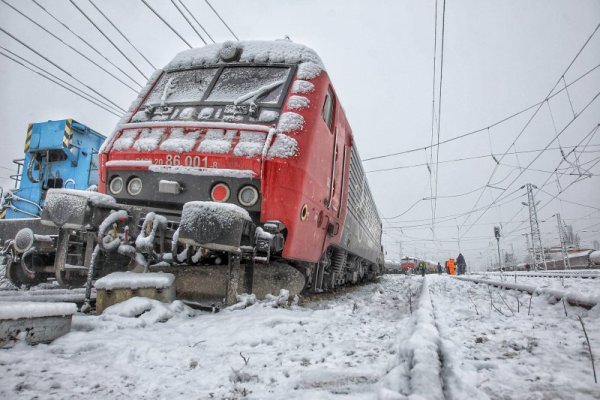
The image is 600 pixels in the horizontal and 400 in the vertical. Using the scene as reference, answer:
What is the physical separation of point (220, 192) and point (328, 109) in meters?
1.79

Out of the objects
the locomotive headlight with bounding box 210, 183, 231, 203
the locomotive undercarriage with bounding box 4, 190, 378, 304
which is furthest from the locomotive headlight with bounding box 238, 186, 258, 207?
the locomotive undercarriage with bounding box 4, 190, 378, 304

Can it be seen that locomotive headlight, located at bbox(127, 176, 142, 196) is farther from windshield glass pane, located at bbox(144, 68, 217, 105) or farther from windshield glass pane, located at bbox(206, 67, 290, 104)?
windshield glass pane, located at bbox(206, 67, 290, 104)

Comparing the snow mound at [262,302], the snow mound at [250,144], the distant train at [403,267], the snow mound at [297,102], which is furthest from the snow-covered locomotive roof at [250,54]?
the distant train at [403,267]

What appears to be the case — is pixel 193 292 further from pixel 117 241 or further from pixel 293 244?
pixel 293 244

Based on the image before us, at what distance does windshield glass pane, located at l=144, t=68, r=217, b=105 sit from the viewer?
4.08m

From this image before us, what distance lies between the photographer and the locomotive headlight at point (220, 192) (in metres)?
3.23

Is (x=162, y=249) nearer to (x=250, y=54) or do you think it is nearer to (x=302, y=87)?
(x=302, y=87)

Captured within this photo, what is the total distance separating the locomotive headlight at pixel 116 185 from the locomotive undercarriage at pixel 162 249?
57 cm

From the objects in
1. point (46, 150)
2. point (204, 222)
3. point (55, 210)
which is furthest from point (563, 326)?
point (46, 150)

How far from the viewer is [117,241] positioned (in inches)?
115

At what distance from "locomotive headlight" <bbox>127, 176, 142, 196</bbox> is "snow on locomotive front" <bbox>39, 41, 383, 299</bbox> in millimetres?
11

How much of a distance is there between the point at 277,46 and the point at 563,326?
13.0ft

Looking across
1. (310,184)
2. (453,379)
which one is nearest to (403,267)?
(310,184)

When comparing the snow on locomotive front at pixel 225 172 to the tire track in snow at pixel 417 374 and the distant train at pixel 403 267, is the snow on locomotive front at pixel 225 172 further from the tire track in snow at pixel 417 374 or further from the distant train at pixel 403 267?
the distant train at pixel 403 267
